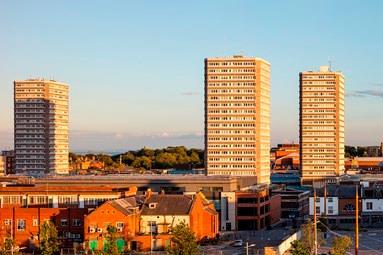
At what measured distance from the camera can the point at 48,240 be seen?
71.6 m

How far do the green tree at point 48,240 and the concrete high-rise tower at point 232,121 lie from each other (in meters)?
91.3

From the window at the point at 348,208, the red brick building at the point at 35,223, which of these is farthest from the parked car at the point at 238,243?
the window at the point at 348,208

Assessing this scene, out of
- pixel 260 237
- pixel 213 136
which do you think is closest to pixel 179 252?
pixel 260 237

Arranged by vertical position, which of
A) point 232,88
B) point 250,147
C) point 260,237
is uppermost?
point 232,88

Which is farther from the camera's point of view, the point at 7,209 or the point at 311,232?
the point at 7,209

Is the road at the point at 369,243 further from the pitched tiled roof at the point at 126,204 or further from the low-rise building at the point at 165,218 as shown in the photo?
the pitched tiled roof at the point at 126,204

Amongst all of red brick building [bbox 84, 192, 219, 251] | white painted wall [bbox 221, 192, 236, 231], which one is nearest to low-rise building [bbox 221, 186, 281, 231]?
white painted wall [bbox 221, 192, 236, 231]

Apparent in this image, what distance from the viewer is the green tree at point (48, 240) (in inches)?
2714

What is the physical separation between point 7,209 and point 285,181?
123m

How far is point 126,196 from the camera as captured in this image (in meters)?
92.1

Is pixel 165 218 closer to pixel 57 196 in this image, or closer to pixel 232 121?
pixel 57 196

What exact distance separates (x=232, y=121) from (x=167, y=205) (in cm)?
8165

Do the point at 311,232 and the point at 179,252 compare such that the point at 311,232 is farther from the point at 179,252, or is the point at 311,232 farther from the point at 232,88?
the point at 232,88

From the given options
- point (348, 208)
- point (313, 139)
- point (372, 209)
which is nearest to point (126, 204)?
point (348, 208)
